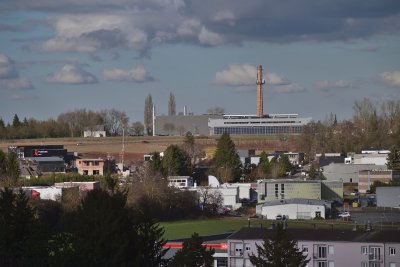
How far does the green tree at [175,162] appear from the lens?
178 ft

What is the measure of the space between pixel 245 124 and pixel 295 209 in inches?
2285

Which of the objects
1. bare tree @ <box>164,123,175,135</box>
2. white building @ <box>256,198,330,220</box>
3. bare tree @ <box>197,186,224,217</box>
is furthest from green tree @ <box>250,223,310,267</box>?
bare tree @ <box>164,123,175,135</box>

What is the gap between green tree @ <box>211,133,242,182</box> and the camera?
182 ft

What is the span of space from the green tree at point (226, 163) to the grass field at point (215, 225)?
13.9 meters

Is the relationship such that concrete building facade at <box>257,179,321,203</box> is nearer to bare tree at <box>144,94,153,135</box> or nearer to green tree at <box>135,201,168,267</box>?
green tree at <box>135,201,168,267</box>

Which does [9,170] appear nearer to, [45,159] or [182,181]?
[182,181]

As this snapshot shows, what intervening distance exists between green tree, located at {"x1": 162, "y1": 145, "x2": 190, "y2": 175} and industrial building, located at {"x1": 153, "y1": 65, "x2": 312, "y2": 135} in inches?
1585

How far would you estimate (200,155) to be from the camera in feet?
218

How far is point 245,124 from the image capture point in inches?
3880

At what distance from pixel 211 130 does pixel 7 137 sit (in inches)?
826

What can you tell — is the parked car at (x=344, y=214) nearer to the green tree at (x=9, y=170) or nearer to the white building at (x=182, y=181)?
the white building at (x=182, y=181)

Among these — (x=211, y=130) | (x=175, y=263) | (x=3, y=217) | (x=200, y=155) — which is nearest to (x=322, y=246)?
(x=175, y=263)

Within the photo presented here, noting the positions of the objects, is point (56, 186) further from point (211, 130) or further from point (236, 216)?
point (211, 130)

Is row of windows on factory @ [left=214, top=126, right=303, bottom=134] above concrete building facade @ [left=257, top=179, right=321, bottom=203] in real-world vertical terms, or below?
above
